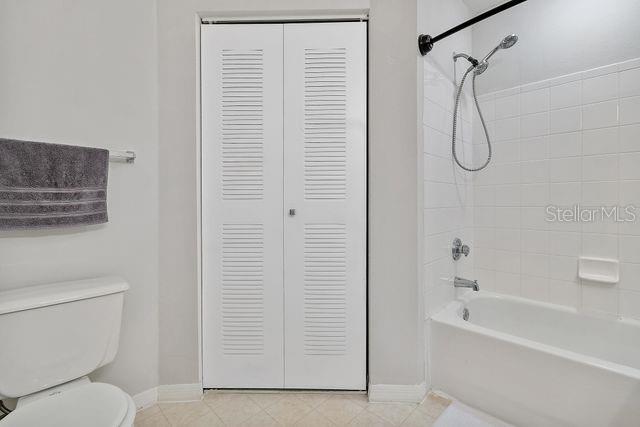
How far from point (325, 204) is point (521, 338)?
43.3 inches

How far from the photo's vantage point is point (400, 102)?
141 cm

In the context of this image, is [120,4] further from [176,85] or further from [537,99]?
[537,99]

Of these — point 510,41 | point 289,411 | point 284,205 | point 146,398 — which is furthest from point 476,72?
point 146,398

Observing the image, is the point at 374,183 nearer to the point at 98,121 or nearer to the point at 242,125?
the point at 242,125

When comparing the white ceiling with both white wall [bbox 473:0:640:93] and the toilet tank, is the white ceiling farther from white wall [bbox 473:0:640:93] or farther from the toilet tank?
the toilet tank

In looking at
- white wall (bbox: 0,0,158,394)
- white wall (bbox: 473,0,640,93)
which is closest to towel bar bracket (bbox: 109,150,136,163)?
white wall (bbox: 0,0,158,394)

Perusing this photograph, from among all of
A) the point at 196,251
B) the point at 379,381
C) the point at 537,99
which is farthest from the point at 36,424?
the point at 537,99

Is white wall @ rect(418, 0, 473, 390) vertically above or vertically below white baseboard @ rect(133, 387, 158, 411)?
above

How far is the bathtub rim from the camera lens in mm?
1119

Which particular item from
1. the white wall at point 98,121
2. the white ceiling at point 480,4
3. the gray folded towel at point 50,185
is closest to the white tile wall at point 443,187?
the white ceiling at point 480,4

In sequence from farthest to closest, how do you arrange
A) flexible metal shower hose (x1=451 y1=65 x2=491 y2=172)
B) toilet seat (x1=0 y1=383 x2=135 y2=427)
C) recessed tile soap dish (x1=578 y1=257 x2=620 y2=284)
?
1. flexible metal shower hose (x1=451 y1=65 x2=491 y2=172)
2. recessed tile soap dish (x1=578 y1=257 x2=620 y2=284)
3. toilet seat (x1=0 y1=383 x2=135 y2=427)

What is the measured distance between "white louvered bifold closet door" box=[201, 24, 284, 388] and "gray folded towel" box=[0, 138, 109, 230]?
0.44 metres

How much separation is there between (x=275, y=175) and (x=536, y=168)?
156 centimetres

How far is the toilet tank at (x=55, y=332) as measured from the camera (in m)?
0.99
